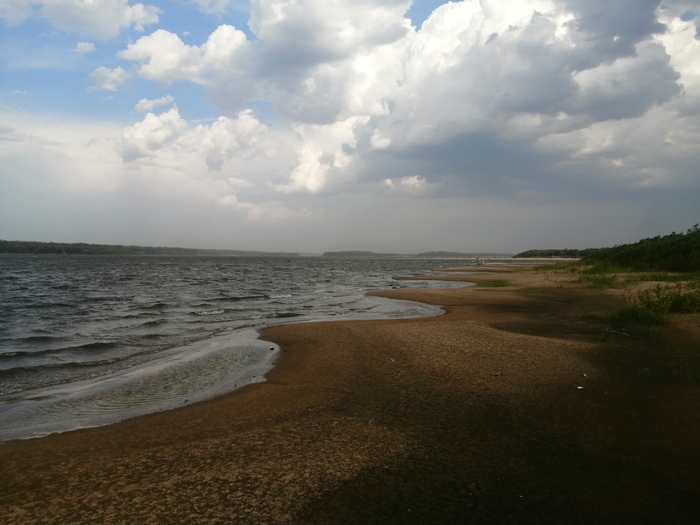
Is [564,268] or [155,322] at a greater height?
[564,268]

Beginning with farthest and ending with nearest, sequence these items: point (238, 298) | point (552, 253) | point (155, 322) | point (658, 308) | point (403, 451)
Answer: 1. point (552, 253)
2. point (238, 298)
3. point (155, 322)
4. point (658, 308)
5. point (403, 451)

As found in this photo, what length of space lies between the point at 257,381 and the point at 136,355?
6742 millimetres

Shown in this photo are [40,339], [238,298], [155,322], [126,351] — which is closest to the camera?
[126,351]

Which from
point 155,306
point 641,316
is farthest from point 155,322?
point 641,316

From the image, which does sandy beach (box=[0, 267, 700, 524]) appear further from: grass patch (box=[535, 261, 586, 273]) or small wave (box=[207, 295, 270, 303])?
grass patch (box=[535, 261, 586, 273])

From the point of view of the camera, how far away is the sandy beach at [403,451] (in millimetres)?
5094

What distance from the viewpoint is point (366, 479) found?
576 centimetres

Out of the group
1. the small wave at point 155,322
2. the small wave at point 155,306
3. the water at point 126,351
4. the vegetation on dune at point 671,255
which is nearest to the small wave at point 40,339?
the water at point 126,351

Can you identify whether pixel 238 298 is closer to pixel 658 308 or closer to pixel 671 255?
pixel 658 308

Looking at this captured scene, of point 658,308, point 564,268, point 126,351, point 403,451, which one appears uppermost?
point 564,268

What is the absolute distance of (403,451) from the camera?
6.57 metres

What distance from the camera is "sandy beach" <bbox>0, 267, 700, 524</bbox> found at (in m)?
5.09

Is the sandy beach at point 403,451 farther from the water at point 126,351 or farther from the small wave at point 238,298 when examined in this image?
the small wave at point 238,298

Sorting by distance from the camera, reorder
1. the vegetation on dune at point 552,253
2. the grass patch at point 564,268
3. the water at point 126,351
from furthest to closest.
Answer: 1. the vegetation on dune at point 552,253
2. the grass patch at point 564,268
3. the water at point 126,351
